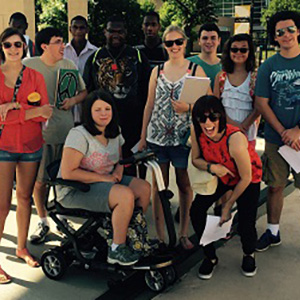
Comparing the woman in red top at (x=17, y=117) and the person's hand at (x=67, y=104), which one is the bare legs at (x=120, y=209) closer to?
the woman in red top at (x=17, y=117)

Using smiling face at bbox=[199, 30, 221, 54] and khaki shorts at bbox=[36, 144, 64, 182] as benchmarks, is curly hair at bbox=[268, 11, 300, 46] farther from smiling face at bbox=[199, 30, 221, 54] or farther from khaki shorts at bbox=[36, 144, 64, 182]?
khaki shorts at bbox=[36, 144, 64, 182]

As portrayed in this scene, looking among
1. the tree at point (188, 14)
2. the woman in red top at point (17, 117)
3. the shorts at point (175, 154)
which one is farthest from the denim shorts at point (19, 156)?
the tree at point (188, 14)

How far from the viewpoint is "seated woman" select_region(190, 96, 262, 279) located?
3.59 meters

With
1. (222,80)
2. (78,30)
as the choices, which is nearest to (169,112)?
(222,80)

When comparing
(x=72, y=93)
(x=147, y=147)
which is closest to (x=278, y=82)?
(x=147, y=147)

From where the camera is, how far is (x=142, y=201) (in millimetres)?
3699

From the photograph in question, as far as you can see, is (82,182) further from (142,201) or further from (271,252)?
(271,252)

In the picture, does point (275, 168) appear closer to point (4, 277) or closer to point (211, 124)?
point (211, 124)

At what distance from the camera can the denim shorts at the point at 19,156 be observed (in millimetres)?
3717

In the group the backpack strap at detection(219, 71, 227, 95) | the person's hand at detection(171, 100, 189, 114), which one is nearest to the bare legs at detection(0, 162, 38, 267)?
the person's hand at detection(171, 100, 189, 114)

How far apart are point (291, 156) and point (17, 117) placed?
2.16 meters

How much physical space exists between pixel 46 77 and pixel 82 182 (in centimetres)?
120

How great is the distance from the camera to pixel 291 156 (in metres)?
4.09

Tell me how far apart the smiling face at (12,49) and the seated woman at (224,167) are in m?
1.34
